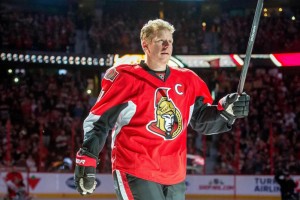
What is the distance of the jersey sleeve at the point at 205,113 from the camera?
3.55 m

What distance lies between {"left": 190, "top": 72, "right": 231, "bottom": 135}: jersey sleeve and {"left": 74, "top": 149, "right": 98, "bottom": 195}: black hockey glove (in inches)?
27.3

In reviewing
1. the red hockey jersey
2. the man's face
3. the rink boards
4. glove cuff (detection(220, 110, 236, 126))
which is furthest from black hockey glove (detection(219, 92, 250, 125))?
the rink boards

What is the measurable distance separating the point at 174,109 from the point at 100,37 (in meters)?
16.5

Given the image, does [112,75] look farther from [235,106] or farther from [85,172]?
[235,106]

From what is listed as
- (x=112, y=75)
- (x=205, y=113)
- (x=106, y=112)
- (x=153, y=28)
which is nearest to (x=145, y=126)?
(x=106, y=112)

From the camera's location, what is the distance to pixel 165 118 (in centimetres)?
335

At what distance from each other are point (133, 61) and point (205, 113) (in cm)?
1529

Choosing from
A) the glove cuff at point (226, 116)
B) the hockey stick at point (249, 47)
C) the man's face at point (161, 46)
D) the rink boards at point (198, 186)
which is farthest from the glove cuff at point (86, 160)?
the rink boards at point (198, 186)

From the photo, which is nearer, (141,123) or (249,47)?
(141,123)

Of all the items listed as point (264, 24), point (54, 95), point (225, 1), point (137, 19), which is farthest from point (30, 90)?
point (225, 1)

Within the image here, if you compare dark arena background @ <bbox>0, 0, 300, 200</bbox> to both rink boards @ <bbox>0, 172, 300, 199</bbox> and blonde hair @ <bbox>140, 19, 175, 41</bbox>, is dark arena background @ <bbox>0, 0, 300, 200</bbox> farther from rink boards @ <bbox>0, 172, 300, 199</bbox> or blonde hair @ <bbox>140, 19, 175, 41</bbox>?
blonde hair @ <bbox>140, 19, 175, 41</bbox>

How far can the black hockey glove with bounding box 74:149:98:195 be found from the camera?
3.24 m

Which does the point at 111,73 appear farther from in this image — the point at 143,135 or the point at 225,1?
the point at 225,1

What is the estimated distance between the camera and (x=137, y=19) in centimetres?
2128
